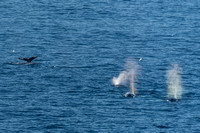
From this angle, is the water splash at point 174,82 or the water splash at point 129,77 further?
the water splash at point 129,77

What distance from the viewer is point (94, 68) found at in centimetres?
13962

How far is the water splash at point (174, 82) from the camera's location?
124 m

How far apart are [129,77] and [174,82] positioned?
8198 millimetres

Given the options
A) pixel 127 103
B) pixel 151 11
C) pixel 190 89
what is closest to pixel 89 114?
pixel 127 103

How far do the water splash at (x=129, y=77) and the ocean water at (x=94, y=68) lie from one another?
0.98 metres

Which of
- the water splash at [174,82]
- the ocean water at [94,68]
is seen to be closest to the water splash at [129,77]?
the ocean water at [94,68]

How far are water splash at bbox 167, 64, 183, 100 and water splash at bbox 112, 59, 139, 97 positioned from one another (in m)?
6.09

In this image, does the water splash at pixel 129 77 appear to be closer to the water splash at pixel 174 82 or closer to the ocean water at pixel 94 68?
the ocean water at pixel 94 68

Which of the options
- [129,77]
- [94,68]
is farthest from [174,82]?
[94,68]

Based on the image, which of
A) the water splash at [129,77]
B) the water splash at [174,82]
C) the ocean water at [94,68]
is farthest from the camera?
the water splash at [129,77]

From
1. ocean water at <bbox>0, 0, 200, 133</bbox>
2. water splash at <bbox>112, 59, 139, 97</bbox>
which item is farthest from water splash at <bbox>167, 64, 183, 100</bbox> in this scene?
water splash at <bbox>112, 59, 139, 97</bbox>

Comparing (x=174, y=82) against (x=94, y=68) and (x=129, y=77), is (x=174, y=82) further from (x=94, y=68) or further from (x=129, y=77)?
(x=94, y=68)

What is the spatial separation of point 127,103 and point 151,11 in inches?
3291

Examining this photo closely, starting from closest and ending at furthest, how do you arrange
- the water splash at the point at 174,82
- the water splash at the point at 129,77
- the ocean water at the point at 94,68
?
the ocean water at the point at 94,68
the water splash at the point at 174,82
the water splash at the point at 129,77
